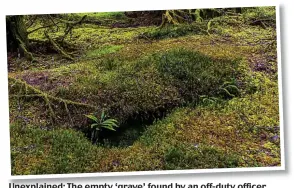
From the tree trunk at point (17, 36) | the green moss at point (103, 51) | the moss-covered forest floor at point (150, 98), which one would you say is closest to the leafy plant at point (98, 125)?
the moss-covered forest floor at point (150, 98)

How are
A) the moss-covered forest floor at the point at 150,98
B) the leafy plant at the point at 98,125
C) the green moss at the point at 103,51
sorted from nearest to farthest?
the moss-covered forest floor at the point at 150,98
the leafy plant at the point at 98,125
the green moss at the point at 103,51

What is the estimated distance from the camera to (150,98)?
5.54 meters

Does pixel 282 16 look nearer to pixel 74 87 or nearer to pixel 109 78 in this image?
pixel 109 78

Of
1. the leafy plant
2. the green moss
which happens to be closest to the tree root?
the leafy plant

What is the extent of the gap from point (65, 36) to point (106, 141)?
1551 mm

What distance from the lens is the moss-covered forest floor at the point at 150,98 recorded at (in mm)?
5250

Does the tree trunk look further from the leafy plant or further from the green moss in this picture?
the leafy plant

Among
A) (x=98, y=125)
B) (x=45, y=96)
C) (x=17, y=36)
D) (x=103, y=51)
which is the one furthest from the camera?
(x=103, y=51)

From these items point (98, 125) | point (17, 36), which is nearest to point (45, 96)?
point (98, 125)

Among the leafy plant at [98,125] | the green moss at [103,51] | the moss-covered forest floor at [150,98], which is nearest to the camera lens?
the moss-covered forest floor at [150,98]

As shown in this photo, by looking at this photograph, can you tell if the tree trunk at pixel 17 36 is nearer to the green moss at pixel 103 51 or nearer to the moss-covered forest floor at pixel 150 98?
the moss-covered forest floor at pixel 150 98

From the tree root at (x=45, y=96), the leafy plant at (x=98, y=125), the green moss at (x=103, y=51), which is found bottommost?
the leafy plant at (x=98, y=125)

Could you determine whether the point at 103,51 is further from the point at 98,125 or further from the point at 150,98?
the point at 98,125

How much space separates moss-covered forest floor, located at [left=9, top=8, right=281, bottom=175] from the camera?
5.25 m
